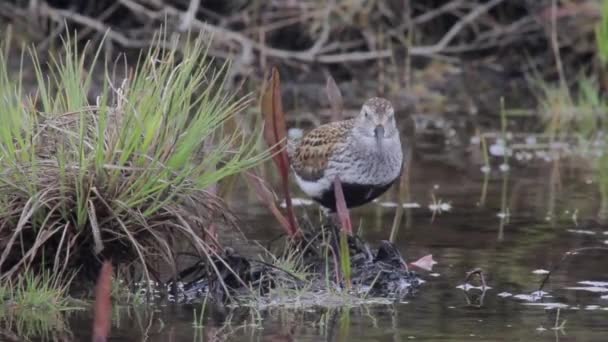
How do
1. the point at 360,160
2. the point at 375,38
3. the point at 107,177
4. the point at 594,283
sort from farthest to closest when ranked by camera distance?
the point at 375,38 < the point at 360,160 < the point at 594,283 < the point at 107,177

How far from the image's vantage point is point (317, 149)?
7.39 meters

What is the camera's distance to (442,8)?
15055 mm

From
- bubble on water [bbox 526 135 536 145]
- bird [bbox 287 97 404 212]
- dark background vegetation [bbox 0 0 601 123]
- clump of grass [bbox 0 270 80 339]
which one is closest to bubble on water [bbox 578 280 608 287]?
bird [bbox 287 97 404 212]

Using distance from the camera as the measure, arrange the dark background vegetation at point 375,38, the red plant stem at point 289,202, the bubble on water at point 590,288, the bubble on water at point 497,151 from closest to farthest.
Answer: the bubble on water at point 590,288 < the red plant stem at point 289,202 < the bubble on water at point 497,151 < the dark background vegetation at point 375,38

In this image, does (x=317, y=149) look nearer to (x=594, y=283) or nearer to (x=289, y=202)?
(x=289, y=202)

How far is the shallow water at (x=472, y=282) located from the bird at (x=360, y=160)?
49 cm

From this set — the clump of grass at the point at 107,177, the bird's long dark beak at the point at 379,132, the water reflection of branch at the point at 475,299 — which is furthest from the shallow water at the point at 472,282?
the bird's long dark beak at the point at 379,132

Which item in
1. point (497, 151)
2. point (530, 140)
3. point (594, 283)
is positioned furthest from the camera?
point (530, 140)

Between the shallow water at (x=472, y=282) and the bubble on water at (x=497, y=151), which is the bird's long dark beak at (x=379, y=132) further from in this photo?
the bubble on water at (x=497, y=151)

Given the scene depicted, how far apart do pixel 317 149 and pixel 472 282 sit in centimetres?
119

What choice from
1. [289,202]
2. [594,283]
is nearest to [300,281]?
[289,202]

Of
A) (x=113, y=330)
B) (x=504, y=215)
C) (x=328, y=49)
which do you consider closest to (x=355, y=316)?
(x=113, y=330)

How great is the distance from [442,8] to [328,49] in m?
1.29

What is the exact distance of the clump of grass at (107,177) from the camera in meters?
5.98
